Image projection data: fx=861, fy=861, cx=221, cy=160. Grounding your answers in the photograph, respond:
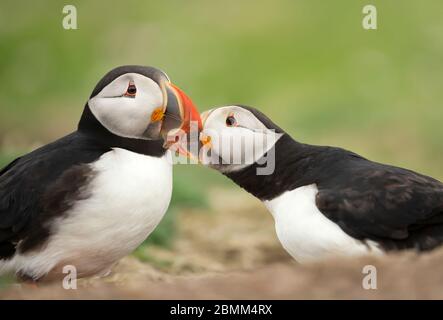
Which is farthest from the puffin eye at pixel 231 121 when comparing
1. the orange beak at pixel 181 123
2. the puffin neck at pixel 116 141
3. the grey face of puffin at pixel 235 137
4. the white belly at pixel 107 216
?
the white belly at pixel 107 216

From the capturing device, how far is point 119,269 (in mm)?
6605

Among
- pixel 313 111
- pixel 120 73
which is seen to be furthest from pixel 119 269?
pixel 313 111

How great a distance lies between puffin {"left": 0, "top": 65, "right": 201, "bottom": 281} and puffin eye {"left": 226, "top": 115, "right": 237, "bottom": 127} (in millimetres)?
226

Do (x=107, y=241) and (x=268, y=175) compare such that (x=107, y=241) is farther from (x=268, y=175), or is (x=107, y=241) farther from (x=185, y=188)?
(x=185, y=188)

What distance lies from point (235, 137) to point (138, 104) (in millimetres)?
669

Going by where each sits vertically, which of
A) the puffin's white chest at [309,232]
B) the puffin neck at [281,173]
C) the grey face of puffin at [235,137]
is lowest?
the puffin's white chest at [309,232]

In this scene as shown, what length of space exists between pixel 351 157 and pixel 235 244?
3032 mm

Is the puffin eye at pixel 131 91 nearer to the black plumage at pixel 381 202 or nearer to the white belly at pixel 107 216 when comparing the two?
the white belly at pixel 107 216

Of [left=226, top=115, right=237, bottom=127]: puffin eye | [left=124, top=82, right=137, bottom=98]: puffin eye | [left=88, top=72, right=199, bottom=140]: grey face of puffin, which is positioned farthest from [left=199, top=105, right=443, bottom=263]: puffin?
[left=124, top=82, right=137, bottom=98]: puffin eye

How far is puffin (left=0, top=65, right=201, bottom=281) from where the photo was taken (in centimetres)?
495

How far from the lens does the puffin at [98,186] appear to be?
4.95 metres

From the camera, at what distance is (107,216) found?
493 cm

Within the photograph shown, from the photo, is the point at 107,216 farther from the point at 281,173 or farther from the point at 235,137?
the point at 281,173

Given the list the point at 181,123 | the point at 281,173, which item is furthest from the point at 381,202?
the point at 181,123
